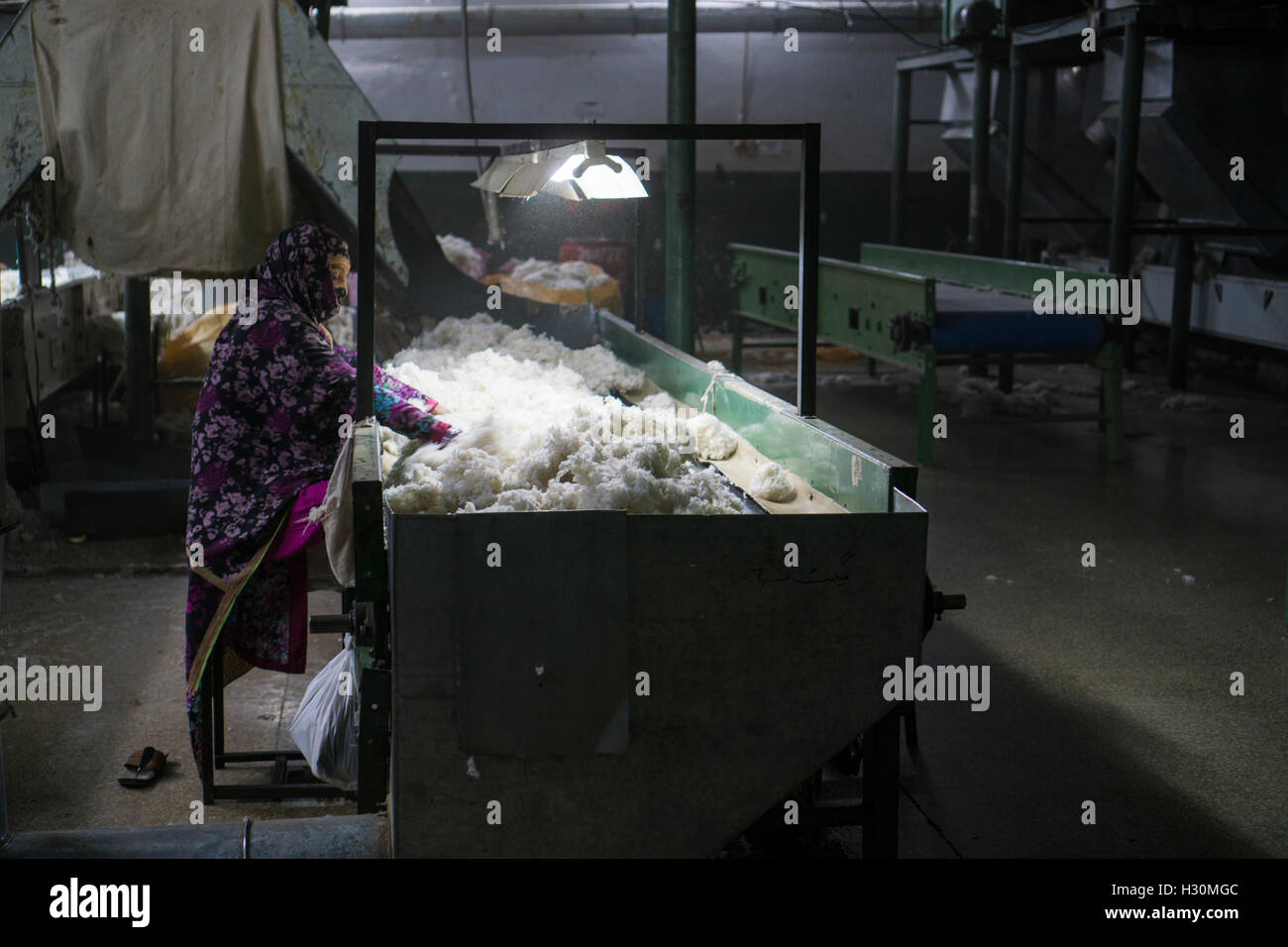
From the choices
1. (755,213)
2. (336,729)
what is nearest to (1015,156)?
(755,213)

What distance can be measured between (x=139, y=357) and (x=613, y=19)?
761 centimetres

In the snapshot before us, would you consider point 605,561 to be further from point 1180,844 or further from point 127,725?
point 127,725

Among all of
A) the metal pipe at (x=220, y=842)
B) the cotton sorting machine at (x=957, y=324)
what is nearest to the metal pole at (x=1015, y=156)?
the cotton sorting machine at (x=957, y=324)

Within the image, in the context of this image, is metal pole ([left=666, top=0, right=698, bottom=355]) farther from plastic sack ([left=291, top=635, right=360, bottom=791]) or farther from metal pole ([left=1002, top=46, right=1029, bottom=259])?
metal pole ([left=1002, top=46, right=1029, bottom=259])

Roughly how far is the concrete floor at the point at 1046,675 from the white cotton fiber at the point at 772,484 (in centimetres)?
92

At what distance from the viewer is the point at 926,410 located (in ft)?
25.2

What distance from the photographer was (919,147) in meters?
13.7

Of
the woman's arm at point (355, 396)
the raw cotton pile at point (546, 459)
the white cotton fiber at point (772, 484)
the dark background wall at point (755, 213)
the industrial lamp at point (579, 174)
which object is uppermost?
the dark background wall at point (755, 213)

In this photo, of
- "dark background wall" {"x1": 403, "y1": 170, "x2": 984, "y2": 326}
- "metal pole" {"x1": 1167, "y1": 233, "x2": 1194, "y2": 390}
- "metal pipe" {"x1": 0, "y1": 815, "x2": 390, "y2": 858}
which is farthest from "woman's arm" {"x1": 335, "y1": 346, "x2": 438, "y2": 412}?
"dark background wall" {"x1": 403, "y1": 170, "x2": 984, "y2": 326}

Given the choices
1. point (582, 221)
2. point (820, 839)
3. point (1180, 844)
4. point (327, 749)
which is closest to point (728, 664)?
point (820, 839)

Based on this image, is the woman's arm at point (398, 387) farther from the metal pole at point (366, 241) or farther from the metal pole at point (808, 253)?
the metal pole at point (808, 253)

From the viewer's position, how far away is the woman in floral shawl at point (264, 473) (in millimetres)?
3504

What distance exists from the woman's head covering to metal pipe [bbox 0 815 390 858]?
152 cm

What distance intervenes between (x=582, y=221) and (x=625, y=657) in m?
7.64
